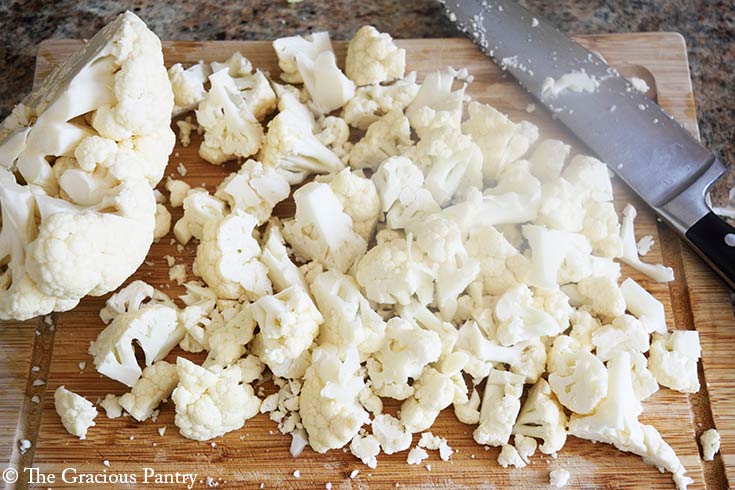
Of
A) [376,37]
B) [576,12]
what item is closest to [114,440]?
[376,37]

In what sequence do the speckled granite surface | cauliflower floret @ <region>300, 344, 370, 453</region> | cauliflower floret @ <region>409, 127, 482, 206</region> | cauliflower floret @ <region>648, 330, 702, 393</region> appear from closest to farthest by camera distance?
cauliflower floret @ <region>300, 344, 370, 453</region> → cauliflower floret @ <region>648, 330, 702, 393</region> → cauliflower floret @ <region>409, 127, 482, 206</region> → the speckled granite surface

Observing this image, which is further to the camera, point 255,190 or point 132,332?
point 255,190

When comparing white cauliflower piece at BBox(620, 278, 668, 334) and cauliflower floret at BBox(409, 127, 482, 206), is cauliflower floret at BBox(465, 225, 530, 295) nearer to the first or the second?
cauliflower floret at BBox(409, 127, 482, 206)

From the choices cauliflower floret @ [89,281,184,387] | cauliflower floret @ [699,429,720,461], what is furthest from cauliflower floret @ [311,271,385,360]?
cauliflower floret @ [699,429,720,461]

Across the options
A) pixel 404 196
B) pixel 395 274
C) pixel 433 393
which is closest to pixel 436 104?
pixel 404 196

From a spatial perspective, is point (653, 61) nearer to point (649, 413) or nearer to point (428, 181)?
point (428, 181)

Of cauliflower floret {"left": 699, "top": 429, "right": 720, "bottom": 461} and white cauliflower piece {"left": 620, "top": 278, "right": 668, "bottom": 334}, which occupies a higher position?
white cauliflower piece {"left": 620, "top": 278, "right": 668, "bottom": 334}

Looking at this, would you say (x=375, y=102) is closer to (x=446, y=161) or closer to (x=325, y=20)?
(x=446, y=161)
